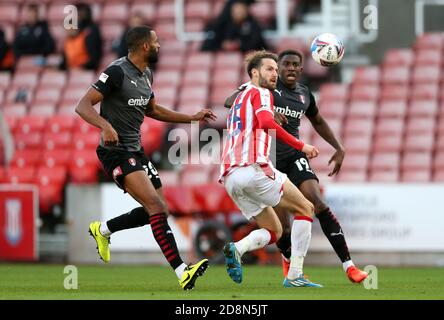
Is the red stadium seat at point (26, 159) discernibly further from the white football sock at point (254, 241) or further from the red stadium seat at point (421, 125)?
the white football sock at point (254, 241)

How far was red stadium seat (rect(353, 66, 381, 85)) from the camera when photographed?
62.5 feet

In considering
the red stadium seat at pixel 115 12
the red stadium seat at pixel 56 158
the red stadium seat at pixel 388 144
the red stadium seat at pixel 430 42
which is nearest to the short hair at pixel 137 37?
the red stadium seat at pixel 388 144

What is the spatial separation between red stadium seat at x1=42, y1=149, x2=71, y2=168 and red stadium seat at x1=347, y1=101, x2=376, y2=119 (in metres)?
4.24

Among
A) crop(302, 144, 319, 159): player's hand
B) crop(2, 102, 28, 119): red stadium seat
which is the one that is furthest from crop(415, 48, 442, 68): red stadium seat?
crop(302, 144, 319, 159): player's hand

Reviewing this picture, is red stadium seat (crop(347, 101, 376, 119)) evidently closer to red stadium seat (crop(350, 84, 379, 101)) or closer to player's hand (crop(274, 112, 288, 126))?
red stadium seat (crop(350, 84, 379, 101))

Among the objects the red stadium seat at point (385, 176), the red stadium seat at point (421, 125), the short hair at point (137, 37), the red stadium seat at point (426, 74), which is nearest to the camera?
the short hair at point (137, 37)

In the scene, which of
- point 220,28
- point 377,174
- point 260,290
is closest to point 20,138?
point 220,28

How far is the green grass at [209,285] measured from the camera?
10.1m

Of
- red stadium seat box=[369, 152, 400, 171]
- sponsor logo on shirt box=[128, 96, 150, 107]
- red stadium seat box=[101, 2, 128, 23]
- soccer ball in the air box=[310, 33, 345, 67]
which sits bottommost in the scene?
red stadium seat box=[369, 152, 400, 171]

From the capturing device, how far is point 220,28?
20.1 meters

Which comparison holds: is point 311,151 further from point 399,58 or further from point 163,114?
point 399,58

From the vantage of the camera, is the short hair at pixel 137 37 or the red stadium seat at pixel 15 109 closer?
the short hair at pixel 137 37

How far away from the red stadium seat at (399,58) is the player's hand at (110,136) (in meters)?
9.39

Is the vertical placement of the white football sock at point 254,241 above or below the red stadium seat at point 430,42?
below
